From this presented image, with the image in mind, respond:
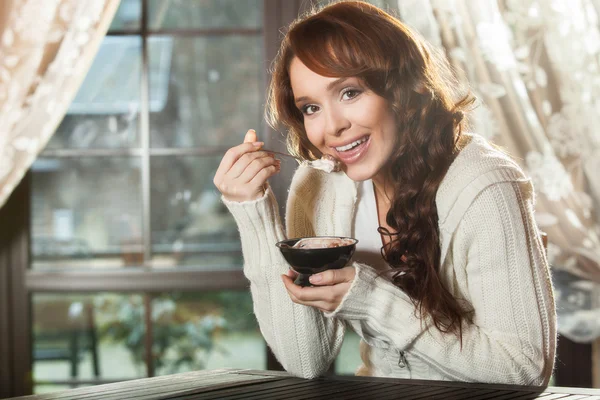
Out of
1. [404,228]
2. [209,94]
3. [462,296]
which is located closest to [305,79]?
[404,228]

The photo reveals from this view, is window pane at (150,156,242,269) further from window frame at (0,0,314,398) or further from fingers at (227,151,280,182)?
fingers at (227,151,280,182)

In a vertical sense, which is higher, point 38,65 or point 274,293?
point 38,65

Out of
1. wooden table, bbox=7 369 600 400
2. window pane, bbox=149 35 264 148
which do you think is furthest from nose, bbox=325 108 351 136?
window pane, bbox=149 35 264 148

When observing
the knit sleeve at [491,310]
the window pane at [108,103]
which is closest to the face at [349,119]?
the knit sleeve at [491,310]

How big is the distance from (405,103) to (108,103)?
5.00ft

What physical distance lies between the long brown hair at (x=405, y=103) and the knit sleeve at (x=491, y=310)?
0.06 metres

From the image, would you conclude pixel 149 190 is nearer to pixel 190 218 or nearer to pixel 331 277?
pixel 190 218

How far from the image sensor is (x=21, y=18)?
2.51 m

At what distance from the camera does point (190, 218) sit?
8.96 ft

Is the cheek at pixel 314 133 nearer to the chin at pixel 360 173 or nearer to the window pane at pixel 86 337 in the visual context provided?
the chin at pixel 360 173

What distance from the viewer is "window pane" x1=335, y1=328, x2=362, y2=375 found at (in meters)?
2.77

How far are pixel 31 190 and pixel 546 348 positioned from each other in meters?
1.99

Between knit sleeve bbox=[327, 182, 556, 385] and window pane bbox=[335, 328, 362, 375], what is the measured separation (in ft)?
4.53

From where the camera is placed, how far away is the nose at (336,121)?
57.6 inches
